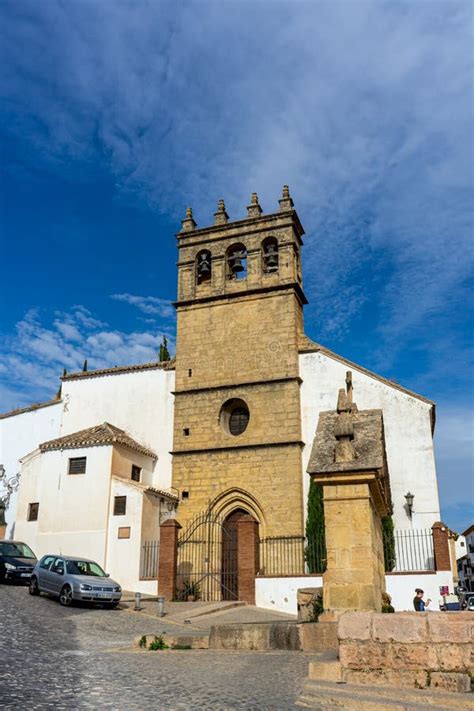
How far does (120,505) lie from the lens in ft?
74.6

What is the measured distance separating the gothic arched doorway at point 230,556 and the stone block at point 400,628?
53.6 ft

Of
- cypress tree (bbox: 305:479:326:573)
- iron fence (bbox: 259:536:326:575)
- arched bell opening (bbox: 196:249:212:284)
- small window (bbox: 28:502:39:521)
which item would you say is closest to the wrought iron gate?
iron fence (bbox: 259:536:326:575)

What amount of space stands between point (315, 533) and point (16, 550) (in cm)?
947

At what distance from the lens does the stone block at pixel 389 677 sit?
17.9 ft

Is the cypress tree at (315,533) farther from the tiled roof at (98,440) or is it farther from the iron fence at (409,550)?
the tiled roof at (98,440)

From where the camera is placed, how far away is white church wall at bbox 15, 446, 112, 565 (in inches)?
894

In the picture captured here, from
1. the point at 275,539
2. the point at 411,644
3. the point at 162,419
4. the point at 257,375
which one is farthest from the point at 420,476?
the point at 411,644

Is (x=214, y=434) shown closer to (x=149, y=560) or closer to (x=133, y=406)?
(x=133, y=406)

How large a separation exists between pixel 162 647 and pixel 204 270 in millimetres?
18675

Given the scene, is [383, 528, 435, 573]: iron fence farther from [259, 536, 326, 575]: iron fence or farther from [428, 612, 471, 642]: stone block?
[428, 612, 471, 642]: stone block

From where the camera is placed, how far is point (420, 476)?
21516mm

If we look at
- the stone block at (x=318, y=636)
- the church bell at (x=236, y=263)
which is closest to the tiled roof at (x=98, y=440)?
the church bell at (x=236, y=263)

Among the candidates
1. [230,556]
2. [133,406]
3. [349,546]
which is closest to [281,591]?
[230,556]

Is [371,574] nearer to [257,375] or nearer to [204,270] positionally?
[257,375]
